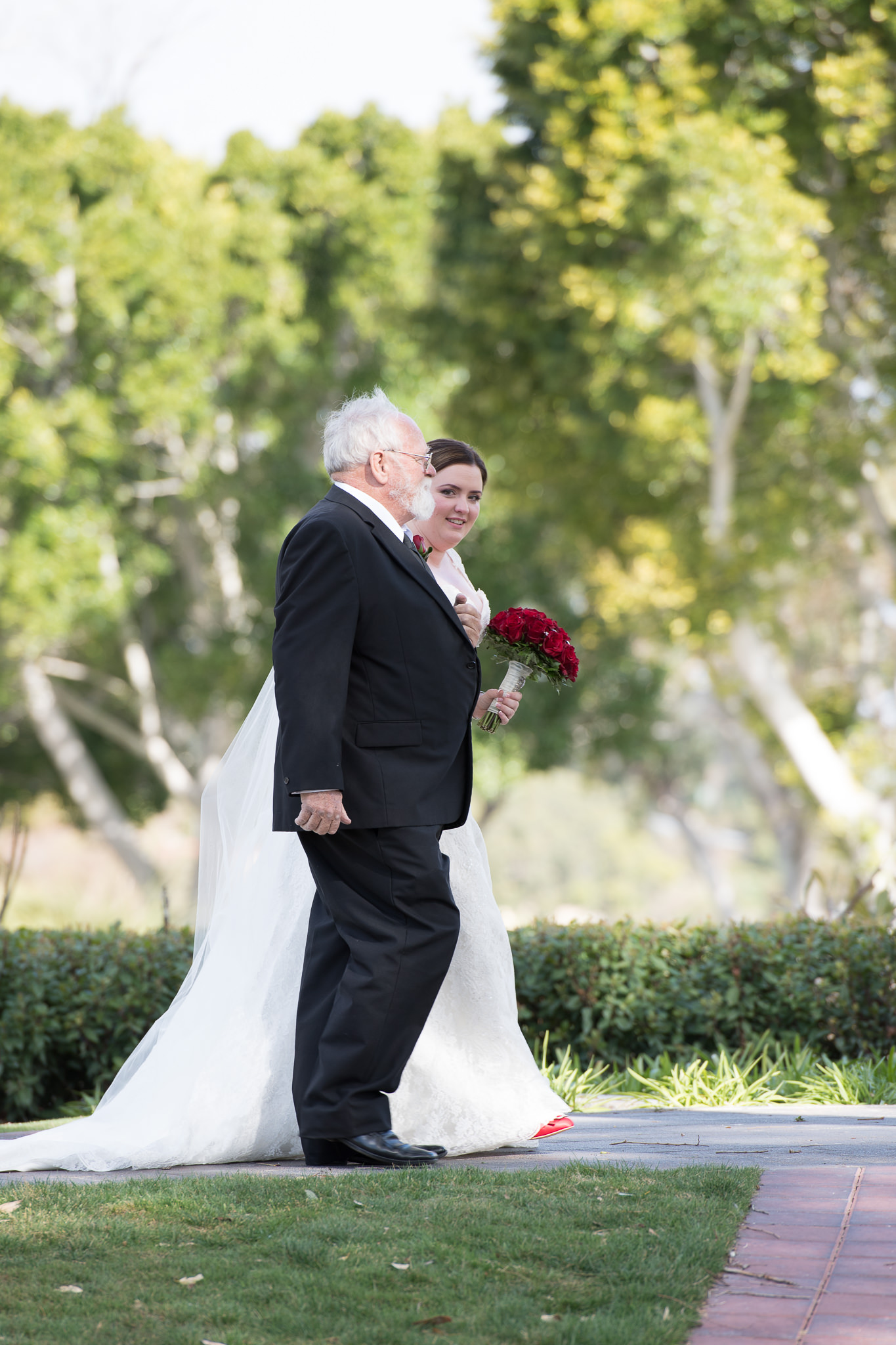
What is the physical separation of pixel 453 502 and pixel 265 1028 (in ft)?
5.90

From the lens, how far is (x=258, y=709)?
14.5ft

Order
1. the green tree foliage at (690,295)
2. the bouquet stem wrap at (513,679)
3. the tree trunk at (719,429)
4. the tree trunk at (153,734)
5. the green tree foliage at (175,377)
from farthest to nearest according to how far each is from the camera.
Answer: the tree trunk at (153,734) → the green tree foliage at (175,377) → the tree trunk at (719,429) → the green tree foliage at (690,295) → the bouquet stem wrap at (513,679)

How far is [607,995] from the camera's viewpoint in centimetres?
612

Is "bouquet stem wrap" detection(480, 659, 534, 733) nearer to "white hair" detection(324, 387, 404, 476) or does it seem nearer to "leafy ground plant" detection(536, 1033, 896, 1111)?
"white hair" detection(324, 387, 404, 476)

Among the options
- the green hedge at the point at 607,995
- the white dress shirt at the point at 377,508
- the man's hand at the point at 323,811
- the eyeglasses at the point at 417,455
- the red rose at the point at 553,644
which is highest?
the eyeglasses at the point at 417,455

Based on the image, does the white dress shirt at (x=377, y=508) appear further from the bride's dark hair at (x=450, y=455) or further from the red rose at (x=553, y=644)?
the red rose at (x=553, y=644)

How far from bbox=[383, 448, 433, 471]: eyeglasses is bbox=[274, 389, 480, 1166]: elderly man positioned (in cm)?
18

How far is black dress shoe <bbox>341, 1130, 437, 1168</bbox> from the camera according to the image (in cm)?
371

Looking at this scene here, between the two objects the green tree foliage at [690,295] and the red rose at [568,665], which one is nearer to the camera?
the red rose at [568,665]

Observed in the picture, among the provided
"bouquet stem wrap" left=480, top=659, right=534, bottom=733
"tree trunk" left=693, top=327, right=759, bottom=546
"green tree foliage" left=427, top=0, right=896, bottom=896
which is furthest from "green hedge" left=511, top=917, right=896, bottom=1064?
"tree trunk" left=693, top=327, right=759, bottom=546

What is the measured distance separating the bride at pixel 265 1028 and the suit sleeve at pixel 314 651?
66 cm

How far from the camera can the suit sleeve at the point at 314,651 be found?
11.8ft

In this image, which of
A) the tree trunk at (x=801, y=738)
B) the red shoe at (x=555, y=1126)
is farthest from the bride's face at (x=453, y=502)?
the tree trunk at (x=801, y=738)

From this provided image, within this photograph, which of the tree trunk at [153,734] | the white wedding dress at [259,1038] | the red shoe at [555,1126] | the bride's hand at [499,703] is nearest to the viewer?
the white wedding dress at [259,1038]
